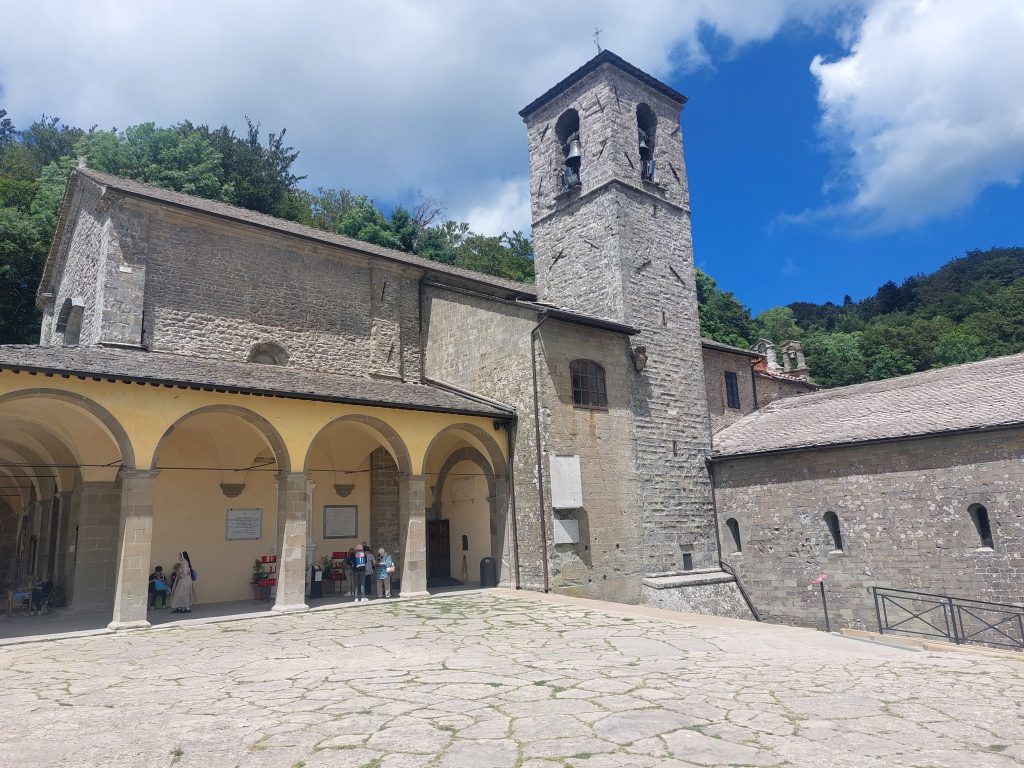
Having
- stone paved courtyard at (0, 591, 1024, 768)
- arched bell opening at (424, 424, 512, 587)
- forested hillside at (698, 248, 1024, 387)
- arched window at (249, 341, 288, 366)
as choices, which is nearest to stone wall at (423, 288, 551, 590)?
arched bell opening at (424, 424, 512, 587)

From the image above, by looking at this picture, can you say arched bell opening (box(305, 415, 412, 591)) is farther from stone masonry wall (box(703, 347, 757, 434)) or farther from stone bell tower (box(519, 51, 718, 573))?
stone masonry wall (box(703, 347, 757, 434))

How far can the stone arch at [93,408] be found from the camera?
33.2 ft

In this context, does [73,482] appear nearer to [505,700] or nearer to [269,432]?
[269,432]

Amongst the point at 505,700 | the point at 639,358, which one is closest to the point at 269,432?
the point at 505,700

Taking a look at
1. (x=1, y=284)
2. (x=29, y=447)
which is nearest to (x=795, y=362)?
(x=29, y=447)

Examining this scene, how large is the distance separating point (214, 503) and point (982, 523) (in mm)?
15694

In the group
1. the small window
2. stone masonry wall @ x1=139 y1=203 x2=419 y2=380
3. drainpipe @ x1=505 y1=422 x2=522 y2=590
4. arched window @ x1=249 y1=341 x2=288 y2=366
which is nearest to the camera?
drainpipe @ x1=505 y1=422 x2=522 y2=590

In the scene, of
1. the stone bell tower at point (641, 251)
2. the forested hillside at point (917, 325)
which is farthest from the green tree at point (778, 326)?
the stone bell tower at point (641, 251)

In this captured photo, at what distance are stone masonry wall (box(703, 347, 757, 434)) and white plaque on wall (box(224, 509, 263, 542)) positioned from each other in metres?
12.9

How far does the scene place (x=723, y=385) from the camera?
2144cm

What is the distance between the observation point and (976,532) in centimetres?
1334

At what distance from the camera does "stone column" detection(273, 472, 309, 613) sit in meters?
12.2

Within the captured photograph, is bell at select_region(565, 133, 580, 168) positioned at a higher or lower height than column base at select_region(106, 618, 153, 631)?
higher

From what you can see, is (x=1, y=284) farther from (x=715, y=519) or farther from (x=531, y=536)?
(x=715, y=519)
